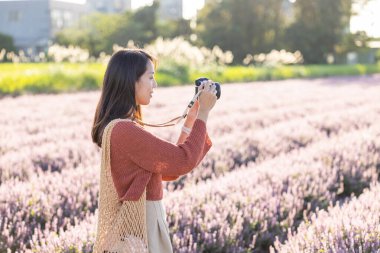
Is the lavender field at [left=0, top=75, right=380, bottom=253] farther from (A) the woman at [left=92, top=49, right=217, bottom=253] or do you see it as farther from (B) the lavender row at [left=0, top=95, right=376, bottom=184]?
(A) the woman at [left=92, top=49, right=217, bottom=253]

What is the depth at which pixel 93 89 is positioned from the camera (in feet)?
60.2

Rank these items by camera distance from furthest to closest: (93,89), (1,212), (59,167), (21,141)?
(93,89), (21,141), (59,167), (1,212)

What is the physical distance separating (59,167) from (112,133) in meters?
3.54

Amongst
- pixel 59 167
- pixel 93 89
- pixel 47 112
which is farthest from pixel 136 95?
pixel 93 89

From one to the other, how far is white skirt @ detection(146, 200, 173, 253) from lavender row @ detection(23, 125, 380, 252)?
0.75 metres

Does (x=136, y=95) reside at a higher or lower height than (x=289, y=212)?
higher

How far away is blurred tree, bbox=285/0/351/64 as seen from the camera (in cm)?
4650

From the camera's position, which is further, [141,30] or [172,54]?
[141,30]

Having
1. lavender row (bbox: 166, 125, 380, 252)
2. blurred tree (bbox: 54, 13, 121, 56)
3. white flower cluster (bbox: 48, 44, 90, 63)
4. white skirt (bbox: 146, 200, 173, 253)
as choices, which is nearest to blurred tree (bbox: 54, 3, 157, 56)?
blurred tree (bbox: 54, 13, 121, 56)

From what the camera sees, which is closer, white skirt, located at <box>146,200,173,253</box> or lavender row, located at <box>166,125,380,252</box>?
white skirt, located at <box>146,200,173,253</box>

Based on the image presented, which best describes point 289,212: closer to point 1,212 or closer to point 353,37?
point 1,212

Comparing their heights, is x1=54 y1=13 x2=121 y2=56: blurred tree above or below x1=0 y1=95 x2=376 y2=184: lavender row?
above

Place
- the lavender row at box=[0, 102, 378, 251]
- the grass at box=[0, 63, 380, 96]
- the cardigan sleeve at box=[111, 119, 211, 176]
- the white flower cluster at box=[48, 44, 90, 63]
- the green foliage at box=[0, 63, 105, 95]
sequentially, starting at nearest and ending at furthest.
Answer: the cardigan sleeve at box=[111, 119, 211, 176], the lavender row at box=[0, 102, 378, 251], the green foliage at box=[0, 63, 105, 95], the grass at box=[0, 63, 380, 96], the white flower cluster at box=[48, 44, 90, 63]

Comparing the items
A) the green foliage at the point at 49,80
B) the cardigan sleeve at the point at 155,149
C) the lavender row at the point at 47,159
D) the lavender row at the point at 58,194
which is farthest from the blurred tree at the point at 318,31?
the cardigan sleeve at the point at 155,149
